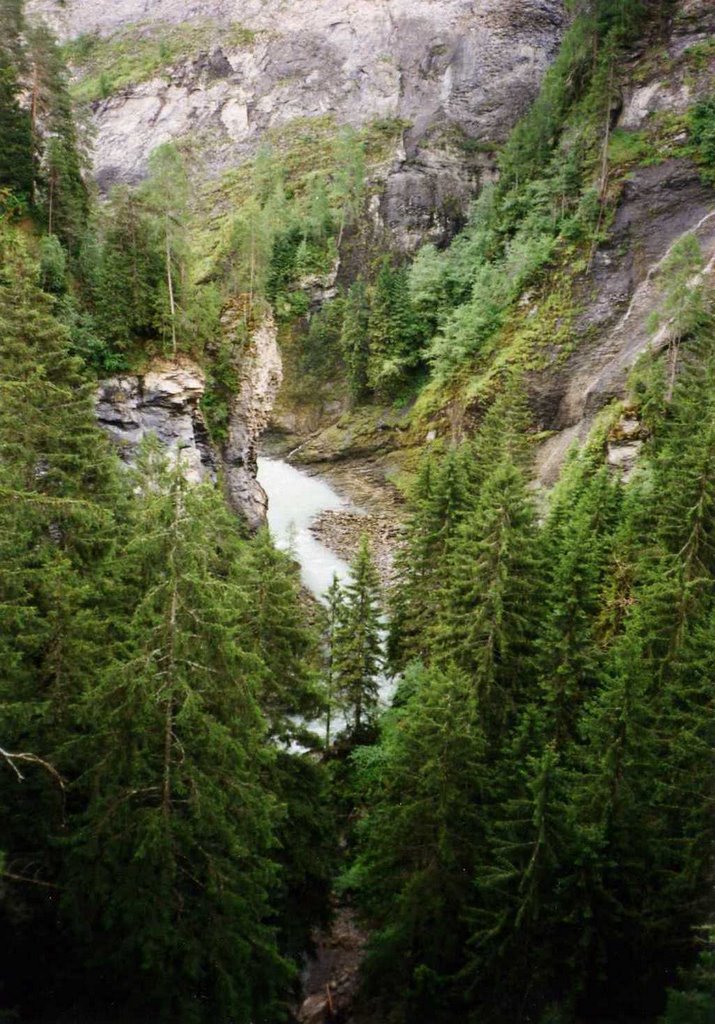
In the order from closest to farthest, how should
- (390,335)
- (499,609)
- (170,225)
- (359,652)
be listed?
1. (499,609)
2. (359,652)
3. (170,225)
4. (390,335)

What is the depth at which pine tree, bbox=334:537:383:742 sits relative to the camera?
71.8ft

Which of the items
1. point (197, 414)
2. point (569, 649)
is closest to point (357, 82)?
point (197, 414)

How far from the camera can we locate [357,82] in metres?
78.5

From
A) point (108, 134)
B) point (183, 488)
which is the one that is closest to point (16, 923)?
point (183, 488)

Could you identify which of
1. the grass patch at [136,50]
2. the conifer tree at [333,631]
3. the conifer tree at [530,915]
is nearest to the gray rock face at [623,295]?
the conifer tree at [333,631]

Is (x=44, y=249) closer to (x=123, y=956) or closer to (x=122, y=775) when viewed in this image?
(x=122, y=775)

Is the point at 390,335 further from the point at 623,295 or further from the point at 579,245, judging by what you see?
the point at 623,295

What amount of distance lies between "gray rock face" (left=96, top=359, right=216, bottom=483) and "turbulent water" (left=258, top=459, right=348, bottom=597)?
7.47 meters

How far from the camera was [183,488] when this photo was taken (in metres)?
8.05

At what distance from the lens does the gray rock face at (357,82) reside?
5897 centimetres

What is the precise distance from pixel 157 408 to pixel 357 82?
73.8 m

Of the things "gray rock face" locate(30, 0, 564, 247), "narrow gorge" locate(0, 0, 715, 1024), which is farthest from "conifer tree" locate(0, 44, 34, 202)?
"gray rock face" locate(30, 0, 564, 247)

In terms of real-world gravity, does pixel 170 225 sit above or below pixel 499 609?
above

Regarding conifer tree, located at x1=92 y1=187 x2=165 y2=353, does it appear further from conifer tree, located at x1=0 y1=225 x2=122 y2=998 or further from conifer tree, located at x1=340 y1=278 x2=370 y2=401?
conifer tree, located at x1=340 y1=278 x2=370 y2=401
